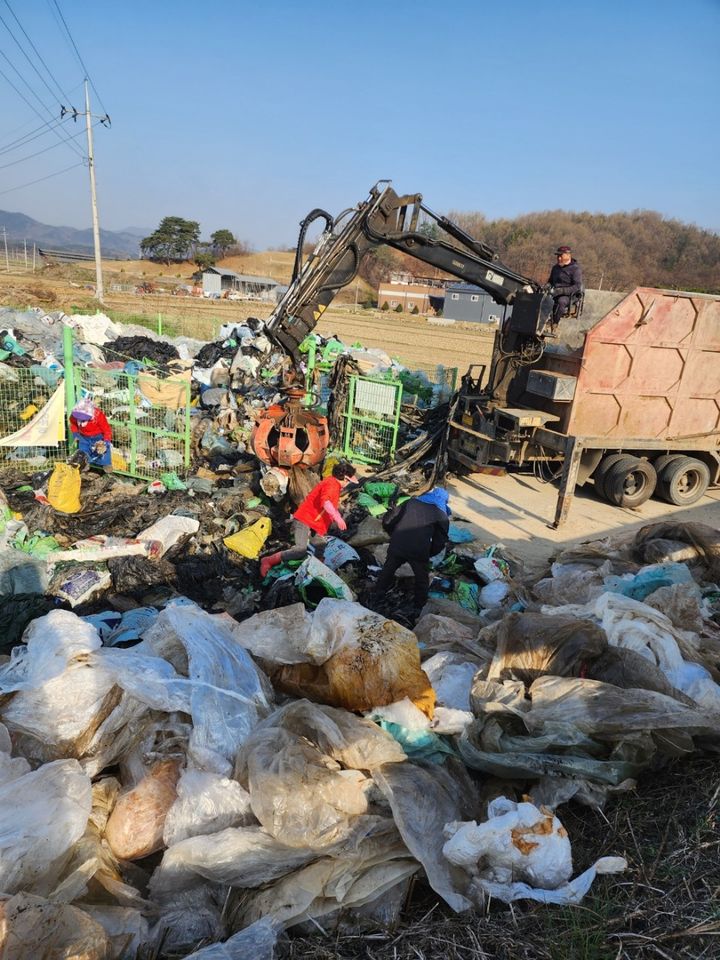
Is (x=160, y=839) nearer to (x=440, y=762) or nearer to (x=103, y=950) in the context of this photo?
(x=103, y=950)

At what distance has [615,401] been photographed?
8219 mm

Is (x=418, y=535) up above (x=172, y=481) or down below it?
above

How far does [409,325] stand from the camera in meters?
Answer: 36.0

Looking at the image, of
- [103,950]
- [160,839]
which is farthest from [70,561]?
[103,950]

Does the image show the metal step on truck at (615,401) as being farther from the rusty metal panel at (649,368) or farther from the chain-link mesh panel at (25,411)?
the chain-link mesh panel at (25,411)

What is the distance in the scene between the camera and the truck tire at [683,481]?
8750mm

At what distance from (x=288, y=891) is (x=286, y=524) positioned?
16.8 ft

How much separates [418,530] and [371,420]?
495cm

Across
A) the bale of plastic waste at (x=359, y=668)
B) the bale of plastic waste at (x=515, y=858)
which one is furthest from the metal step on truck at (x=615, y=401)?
the bale of plastic waste at (x=515, y=858)

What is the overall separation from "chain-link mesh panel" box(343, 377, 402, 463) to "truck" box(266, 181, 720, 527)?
1.07 meters

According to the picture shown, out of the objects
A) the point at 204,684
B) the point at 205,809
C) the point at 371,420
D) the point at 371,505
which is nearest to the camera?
the point at 205,809

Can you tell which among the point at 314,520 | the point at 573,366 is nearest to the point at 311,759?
the point at 314,520

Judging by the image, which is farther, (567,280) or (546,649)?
(567,280)

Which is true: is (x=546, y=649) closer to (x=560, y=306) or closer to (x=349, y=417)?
(x=560, y=306)
